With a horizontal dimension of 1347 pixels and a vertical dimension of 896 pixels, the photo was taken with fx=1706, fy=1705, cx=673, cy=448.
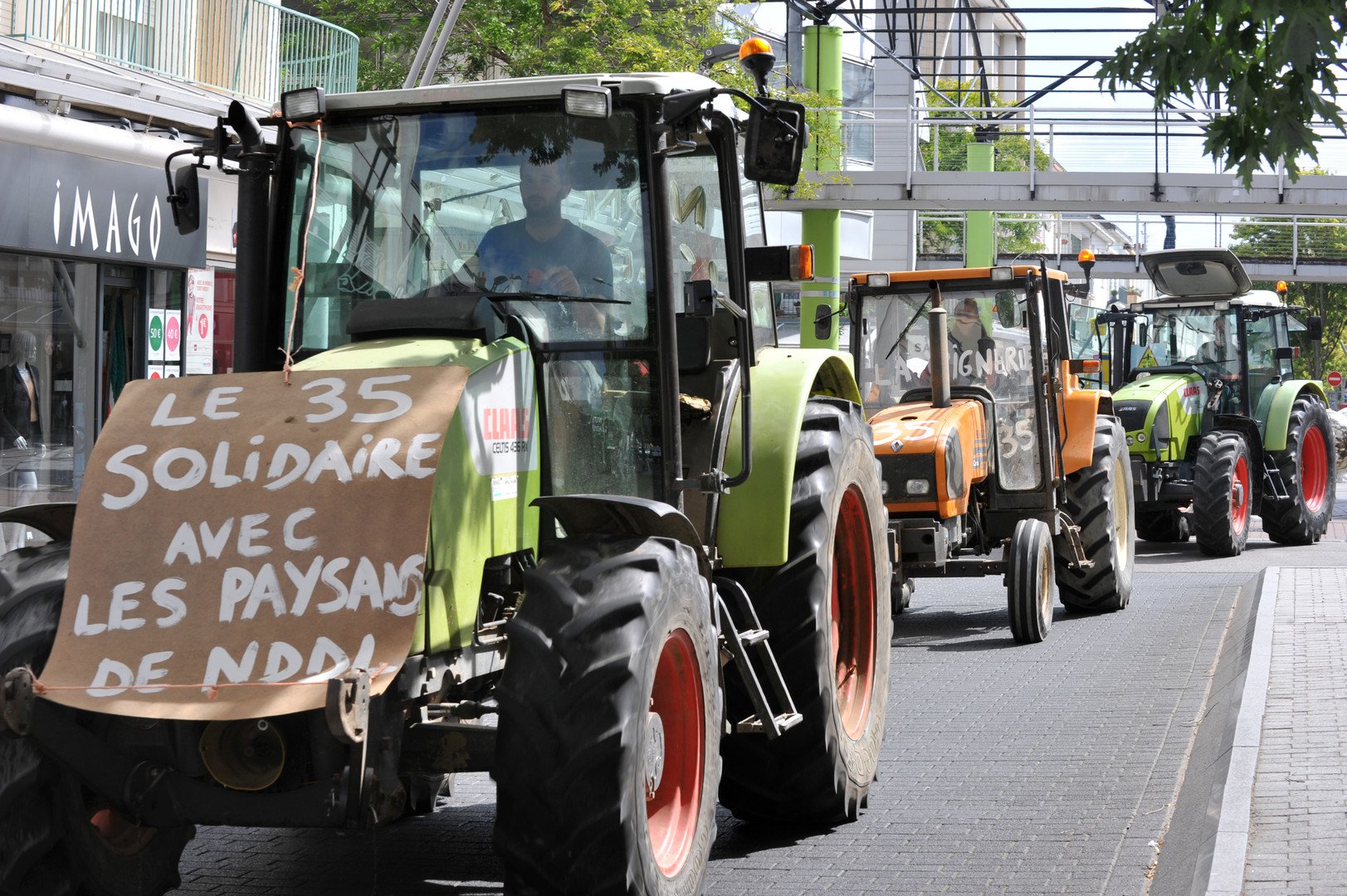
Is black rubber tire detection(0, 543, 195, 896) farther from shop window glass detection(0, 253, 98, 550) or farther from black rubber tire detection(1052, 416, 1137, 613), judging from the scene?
shop window glass detection(0, 253, 98, 550)

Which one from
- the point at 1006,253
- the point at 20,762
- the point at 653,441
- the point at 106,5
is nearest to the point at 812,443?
the point at 653,441

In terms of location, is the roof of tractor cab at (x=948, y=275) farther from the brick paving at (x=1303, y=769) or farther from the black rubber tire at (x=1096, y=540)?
the brick paving at (x=1303, y=769)

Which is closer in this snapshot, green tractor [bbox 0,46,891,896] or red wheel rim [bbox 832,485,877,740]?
green tractor [bbox 0,46,891,896]

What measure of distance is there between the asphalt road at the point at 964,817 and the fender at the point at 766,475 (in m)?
1.13

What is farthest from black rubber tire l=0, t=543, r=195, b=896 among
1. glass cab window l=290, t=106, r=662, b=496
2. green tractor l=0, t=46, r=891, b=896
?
glass cab window l=290, t=106, r=662, b=496

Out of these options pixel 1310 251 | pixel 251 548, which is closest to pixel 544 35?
pixel 251 548

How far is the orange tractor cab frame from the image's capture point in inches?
449

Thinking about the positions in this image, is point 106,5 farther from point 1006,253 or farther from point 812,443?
point 1006,253

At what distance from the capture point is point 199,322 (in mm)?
17375

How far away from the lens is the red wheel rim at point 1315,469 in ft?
64.7

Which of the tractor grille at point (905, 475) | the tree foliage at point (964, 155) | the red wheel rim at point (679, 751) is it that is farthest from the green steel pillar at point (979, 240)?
the red wheel rim at point (679, 751)

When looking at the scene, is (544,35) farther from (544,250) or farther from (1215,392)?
(544,250)

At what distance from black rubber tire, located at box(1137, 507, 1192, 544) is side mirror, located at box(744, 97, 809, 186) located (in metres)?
14.0

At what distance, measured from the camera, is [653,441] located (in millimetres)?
5656
